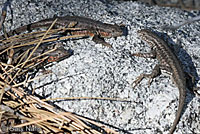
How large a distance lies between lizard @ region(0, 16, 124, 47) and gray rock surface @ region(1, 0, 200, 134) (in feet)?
0.41

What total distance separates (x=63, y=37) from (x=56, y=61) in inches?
18.0

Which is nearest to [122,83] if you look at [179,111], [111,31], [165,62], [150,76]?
[150,76]

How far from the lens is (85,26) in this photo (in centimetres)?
492

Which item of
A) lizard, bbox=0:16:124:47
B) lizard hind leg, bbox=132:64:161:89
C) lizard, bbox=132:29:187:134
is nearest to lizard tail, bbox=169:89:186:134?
lizard, bbox=132:29:187:134

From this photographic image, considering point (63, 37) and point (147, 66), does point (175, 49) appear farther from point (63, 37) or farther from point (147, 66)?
point (63, 37)

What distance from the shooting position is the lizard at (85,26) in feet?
15.0

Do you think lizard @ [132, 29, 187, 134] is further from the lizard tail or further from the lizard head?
the lizard head

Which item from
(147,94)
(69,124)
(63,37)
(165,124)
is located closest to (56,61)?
(63,37)

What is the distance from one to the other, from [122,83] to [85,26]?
142 centimetres

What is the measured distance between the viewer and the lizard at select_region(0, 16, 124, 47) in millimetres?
4570

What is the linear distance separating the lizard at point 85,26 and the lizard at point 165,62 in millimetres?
432

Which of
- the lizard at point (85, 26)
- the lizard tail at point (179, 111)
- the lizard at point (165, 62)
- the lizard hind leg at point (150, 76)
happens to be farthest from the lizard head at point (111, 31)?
the lizard tail at point (179, 111)

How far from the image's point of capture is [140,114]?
12.4 ft

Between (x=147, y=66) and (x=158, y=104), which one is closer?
(x=158, y=104)
